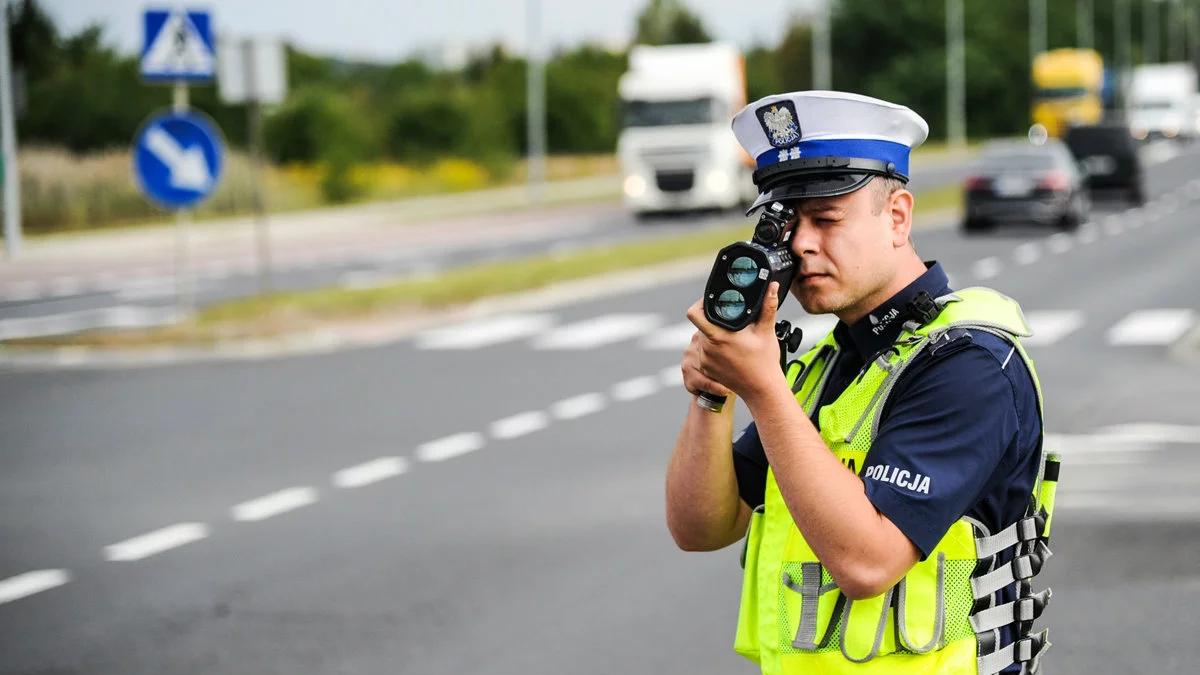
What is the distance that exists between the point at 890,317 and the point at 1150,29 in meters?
134

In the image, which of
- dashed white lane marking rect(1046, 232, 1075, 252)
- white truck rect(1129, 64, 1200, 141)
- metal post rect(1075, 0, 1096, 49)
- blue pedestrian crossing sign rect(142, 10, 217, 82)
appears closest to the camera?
blue pedestrian crossing sign rect(142, 10, 217, 82)

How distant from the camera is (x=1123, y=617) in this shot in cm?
706

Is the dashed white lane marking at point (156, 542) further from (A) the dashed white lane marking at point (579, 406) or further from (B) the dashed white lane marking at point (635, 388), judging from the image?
(B) the dashed white lane marking at point (635, 388)

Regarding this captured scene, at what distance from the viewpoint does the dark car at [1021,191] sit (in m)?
31.4

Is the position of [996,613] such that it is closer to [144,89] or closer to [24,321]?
[24,321]

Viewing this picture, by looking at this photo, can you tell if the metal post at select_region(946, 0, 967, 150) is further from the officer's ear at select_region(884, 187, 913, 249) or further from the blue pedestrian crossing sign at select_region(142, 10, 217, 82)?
the officer's ear at select_region(884, 187, 913, 249)

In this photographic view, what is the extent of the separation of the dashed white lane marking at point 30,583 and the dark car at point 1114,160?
114ft

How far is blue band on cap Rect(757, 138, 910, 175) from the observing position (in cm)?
285

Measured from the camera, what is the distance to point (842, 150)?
2.85 meters

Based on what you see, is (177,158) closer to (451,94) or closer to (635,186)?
(635,186)

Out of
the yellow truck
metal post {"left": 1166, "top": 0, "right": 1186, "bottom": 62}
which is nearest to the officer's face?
the yellow truck

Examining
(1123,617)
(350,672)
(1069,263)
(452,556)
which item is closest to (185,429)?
(452,556)

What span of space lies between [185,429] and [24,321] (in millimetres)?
9532

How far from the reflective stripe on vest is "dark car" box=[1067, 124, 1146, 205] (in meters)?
38.8
